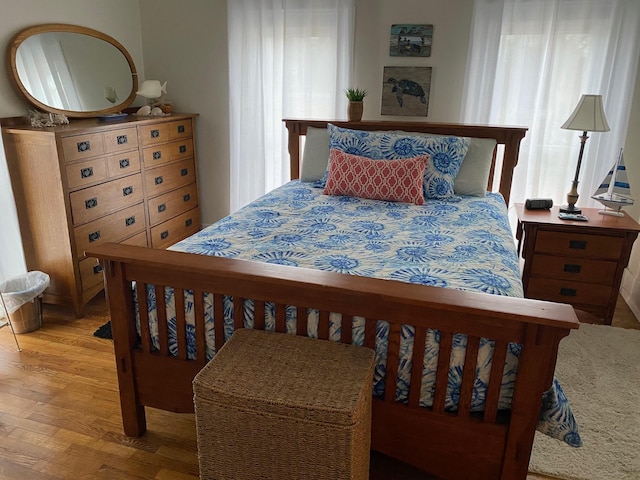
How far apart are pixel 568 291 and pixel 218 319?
2116 millimetres

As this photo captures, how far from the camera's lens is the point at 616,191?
9.38 feet

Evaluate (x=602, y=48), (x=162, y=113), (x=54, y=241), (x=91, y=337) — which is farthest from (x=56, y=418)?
(x=602, y=48)

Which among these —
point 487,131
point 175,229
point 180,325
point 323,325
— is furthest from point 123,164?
A: point 487,131

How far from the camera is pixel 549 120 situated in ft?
10.6

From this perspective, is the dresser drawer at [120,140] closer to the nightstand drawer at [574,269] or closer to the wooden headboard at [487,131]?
the wooden headboard at [487,131]

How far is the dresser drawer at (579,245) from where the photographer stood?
2.68m

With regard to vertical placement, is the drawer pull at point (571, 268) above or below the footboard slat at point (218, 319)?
below

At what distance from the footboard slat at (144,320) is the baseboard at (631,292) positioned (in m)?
2.83

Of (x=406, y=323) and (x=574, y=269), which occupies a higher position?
(x=406, y=323)

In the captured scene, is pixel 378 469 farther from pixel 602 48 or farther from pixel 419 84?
pixel 602 48

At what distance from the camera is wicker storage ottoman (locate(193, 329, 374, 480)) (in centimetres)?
128

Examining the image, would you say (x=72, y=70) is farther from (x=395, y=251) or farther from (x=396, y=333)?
(x=396, y=333)

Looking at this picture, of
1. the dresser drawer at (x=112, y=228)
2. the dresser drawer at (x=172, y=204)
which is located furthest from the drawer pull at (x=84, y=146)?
the dresser drawer at (x=172, y=204)

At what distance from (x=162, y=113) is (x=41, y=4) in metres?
1.01
